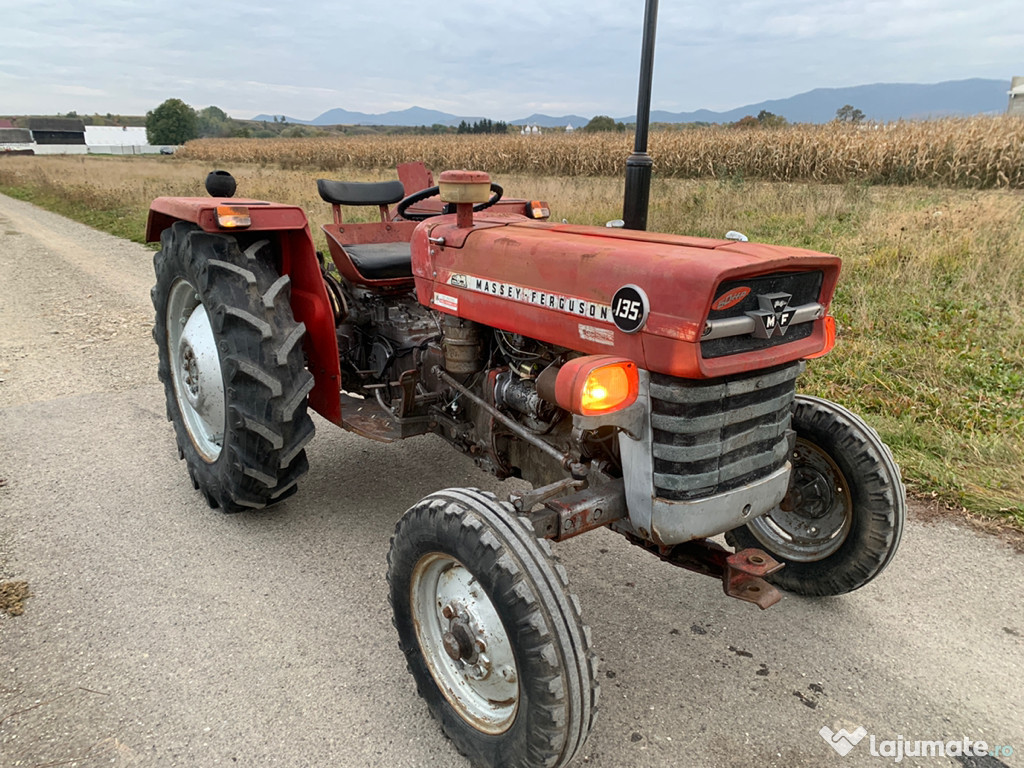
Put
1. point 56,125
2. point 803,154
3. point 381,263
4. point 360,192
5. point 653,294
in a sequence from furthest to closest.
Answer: point 56,125 < point 803,154 < point 360,192 < point 381,263 < point 653,294

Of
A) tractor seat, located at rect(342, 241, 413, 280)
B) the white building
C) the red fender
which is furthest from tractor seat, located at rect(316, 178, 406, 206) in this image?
the white building

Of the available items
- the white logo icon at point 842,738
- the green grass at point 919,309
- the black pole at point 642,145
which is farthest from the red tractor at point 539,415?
the black pole at point 642,145

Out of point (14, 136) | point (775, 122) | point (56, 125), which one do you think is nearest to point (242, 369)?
point (775, 122)

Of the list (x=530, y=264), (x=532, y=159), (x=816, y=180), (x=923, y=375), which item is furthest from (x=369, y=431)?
(x=532, y=159)

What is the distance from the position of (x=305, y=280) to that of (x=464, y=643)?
187cm

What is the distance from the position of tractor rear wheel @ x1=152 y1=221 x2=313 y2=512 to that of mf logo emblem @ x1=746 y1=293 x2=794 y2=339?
1814mm

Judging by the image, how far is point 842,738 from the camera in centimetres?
198

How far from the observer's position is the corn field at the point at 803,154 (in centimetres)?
1187

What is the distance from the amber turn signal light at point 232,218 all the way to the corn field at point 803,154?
10.2 metres

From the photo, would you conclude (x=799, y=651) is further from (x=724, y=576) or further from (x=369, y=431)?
(x=369, y=431)

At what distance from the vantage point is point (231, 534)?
9.91 feet

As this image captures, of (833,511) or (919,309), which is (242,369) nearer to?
(833,511)

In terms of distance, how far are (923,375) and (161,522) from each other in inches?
177

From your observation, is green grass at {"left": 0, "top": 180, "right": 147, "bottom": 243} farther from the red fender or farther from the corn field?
the corn field
